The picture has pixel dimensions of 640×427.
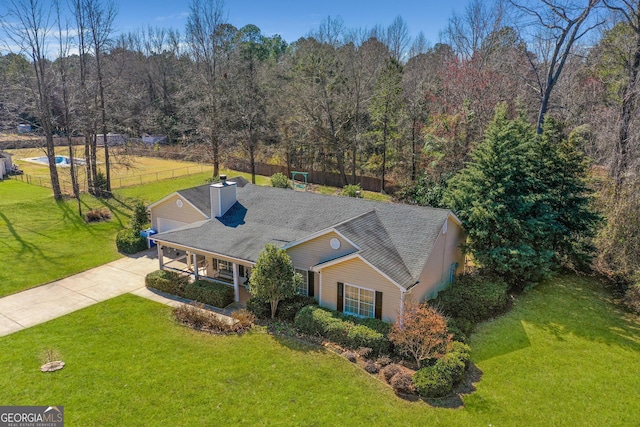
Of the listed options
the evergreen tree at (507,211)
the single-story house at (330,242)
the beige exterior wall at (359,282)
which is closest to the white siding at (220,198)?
the single-story house at (330,242)

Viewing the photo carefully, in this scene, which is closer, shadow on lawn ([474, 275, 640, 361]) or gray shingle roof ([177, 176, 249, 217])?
shadow on lawn ([474, 275, 640, 361])

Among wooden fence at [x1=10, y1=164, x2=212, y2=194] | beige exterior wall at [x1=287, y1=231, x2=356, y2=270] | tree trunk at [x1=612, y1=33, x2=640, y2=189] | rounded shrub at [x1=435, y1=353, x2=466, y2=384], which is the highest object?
tree trunk at [x1=612, y1=33, x2=640, y2=189]

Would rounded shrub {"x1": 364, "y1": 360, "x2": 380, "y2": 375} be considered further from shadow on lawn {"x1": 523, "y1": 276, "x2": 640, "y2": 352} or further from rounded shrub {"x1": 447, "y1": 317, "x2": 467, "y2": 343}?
shadow on lawn {"x1": 523, "y1": 276, "x2": 640, "y2": 352}

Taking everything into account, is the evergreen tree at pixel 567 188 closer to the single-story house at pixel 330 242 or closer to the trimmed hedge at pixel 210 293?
the single-story house at pixel 330 242

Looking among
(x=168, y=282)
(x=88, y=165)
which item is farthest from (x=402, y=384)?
(x=88, y=165)

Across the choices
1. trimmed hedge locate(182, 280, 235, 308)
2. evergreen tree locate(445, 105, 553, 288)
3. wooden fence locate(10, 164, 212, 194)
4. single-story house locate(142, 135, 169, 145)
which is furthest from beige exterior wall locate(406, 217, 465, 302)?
single-story house locate(142, 135, 169, 145)
